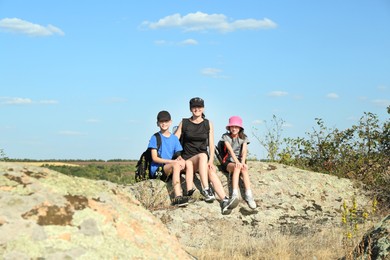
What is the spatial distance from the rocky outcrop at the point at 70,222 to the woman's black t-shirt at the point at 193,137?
21.8 feet

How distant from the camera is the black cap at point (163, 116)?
1023 centimetres

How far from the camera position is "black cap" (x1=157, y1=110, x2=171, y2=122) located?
33.6 ft

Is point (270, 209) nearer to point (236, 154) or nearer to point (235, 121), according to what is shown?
point (236, 154)

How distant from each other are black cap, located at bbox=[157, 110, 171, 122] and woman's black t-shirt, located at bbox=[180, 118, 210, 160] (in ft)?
1.78

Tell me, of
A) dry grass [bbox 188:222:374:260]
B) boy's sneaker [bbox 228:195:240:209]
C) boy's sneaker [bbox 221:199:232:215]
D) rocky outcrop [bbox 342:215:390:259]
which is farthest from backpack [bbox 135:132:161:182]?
rocky outcrop [bbox 342:215:390:259]

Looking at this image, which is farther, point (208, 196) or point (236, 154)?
point (236, 154)

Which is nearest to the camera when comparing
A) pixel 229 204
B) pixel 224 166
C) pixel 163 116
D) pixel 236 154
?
pixel 229 204

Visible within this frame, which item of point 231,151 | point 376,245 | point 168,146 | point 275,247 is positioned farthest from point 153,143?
point 376,245

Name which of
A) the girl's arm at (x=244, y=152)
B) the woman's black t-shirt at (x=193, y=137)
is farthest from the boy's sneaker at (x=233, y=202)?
the woman's black t-shirt at (x=193, y=137)

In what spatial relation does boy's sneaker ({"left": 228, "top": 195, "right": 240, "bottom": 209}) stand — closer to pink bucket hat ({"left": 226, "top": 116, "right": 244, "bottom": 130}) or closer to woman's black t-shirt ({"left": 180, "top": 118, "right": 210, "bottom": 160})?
woman's black t-shirt ({"left": 180, "top": 118, "right": 210, "bottom": 160})

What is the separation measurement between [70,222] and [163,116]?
22.5 ft

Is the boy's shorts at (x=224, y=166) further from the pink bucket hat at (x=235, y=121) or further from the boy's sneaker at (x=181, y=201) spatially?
the boy's sneaker at (x=181, y=201)

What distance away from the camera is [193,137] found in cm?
1062

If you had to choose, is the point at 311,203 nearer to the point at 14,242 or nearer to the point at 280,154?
the point at 280,154
